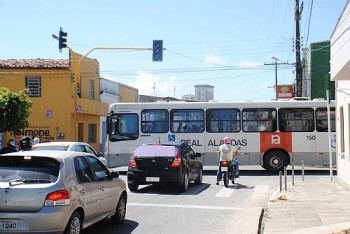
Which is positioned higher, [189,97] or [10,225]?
[189,97]

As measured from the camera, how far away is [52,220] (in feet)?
23.2

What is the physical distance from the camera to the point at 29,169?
757 cm

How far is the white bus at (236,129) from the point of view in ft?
72.4

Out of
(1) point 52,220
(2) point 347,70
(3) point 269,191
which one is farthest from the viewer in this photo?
(3) point 269,191

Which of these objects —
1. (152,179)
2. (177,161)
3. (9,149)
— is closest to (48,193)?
(9,149)

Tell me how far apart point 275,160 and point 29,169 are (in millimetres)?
16104

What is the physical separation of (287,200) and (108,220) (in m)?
5.01

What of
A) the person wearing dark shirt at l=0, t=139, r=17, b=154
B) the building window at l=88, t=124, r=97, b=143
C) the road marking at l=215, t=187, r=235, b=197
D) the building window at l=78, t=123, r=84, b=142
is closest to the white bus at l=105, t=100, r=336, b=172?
the road marking at l=215, t=187, r=235, b=197

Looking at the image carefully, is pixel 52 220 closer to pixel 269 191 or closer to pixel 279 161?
pixel 269 191

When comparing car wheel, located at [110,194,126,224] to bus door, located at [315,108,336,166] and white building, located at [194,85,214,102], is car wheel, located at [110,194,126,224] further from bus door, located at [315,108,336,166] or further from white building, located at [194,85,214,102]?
white building, located at [194,85,214,102]

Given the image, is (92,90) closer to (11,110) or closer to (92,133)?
(92,133)

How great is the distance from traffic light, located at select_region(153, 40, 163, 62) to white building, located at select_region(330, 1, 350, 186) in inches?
350

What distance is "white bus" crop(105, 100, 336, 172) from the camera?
72.4ft

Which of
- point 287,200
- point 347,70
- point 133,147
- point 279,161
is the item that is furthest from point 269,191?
point 133,147
